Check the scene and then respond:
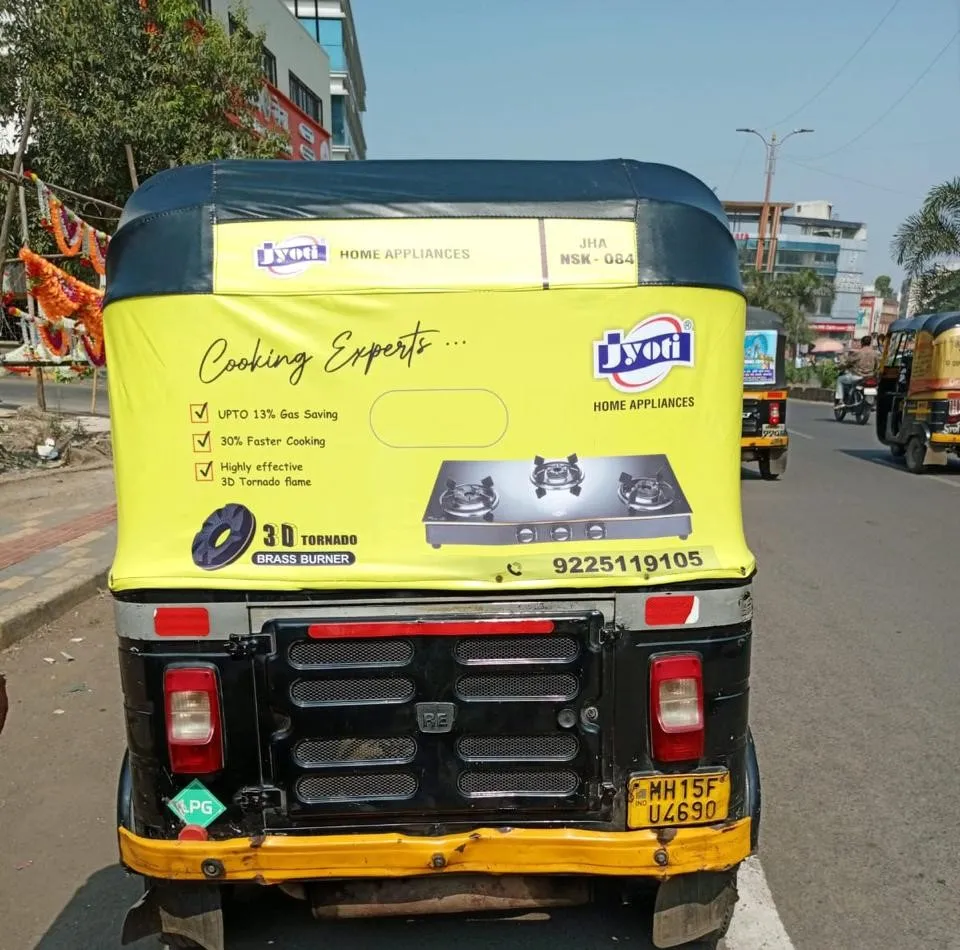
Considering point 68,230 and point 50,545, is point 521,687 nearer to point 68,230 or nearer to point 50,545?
point 50,545

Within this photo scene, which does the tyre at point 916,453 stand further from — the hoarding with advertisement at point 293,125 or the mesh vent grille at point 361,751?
the hoarding with advertisement at point 293,125

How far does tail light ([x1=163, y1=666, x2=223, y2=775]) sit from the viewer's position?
227 centimetres

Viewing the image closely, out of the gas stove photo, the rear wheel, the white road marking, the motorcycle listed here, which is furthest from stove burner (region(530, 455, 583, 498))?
the motorcycle

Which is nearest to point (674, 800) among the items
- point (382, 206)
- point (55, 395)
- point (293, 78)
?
point (382, 206)

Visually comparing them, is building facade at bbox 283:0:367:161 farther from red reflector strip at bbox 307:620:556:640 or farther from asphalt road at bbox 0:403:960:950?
red reflector strip at bbox 307:620:556:640

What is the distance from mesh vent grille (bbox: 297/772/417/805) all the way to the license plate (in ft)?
2.03

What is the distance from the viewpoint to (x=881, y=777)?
3818 millimetres

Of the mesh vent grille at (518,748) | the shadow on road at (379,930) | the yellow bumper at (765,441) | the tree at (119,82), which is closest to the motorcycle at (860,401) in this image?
the yellow bumper at (765,441)

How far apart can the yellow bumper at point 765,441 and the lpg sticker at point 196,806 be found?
10.8 meters

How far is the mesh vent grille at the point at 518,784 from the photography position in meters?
2.38

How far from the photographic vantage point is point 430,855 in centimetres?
227

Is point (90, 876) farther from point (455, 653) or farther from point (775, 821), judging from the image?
point (775, 821)

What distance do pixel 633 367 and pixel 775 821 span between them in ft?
7.20

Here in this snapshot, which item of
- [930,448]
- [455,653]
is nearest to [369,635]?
[455,653]
